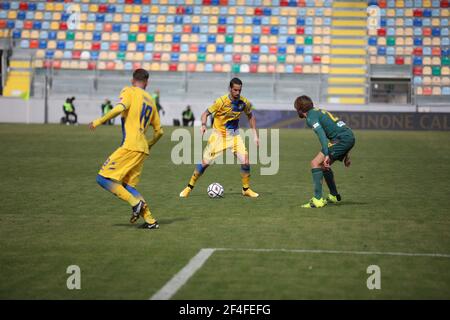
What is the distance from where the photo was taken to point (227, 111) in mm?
14602

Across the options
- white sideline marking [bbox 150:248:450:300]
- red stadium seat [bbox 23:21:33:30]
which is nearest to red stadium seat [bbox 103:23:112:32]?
red stadium seat [bbox 23:21:33:30]

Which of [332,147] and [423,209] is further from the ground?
[332,147]

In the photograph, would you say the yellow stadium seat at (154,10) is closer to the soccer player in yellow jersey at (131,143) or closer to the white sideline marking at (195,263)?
the soccer player in yellow jersey at (131,143)

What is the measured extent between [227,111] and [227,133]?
44 cm

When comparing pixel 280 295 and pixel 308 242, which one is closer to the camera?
pixel 280 295

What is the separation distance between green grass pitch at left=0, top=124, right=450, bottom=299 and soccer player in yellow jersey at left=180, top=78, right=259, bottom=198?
39cm

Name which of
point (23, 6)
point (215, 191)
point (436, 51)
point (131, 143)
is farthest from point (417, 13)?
point (131, 143)

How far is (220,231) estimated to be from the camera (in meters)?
10.0

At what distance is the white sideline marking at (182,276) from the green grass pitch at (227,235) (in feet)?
0.23

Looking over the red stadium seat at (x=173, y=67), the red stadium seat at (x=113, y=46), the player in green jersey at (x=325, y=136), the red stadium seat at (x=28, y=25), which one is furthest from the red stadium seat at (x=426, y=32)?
the player in green jersey at (x=325, y=136)

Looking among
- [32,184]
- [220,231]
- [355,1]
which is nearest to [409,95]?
[355,1]

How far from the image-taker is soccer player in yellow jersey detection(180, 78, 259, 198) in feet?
47.2

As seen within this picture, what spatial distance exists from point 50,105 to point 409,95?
759 inches
